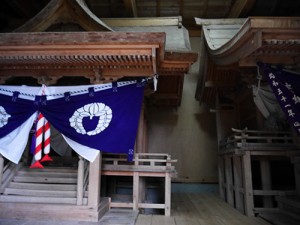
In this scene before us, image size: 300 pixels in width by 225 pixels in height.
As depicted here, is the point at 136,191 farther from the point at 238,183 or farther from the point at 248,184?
the point at 238,183

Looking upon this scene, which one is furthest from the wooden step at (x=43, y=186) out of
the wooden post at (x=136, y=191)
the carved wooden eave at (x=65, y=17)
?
the carved wooden eave at (x=65, y=17)

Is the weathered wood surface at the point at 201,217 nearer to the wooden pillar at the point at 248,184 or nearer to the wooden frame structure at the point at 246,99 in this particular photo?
the wooden pillar at the point at 248,184

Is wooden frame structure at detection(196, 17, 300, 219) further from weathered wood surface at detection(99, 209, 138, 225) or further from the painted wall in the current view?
weathered wood surface at detection(99, 209, 138, 225)

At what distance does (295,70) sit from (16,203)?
224 inches

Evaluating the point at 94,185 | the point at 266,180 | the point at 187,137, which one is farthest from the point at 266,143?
the point at 187,137

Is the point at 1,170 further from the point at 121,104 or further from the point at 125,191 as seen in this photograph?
the point at 125,191

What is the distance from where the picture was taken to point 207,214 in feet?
17.4

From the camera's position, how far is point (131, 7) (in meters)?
8.51

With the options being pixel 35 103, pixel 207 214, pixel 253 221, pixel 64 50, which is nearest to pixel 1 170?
pixel 35 103

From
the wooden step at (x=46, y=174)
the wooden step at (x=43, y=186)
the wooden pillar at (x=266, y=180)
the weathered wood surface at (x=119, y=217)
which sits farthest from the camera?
the wooden pillar at (x=266, y=180)

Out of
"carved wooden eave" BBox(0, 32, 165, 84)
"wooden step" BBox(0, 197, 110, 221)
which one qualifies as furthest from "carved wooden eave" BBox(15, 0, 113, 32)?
"wooden step" BBox(0, 197, 110, 221)

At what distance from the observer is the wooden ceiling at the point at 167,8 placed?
8445mm

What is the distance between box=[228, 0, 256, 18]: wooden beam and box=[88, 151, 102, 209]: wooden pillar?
7.25m

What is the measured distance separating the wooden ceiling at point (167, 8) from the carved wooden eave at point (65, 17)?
3857 mm
